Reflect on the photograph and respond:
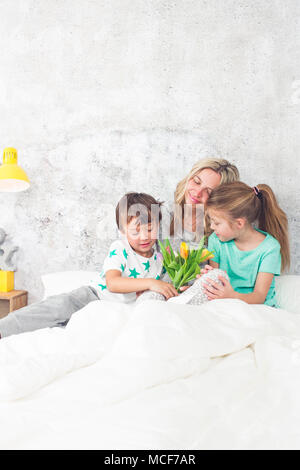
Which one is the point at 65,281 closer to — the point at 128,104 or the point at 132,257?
the point at 132,257

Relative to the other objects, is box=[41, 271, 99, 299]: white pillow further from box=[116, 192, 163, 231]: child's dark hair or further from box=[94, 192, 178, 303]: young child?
box=[116, 192, 163, 231]: child's dark hair

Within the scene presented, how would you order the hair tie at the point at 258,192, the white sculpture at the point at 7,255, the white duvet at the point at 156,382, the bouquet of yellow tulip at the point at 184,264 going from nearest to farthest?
1. the white duvet at the point at 156,382
2. the bouquet of yellow tulip at the point at 184,264
3. the hair tie at the point at 258,192
4. the white sculpture at the point at 7,255

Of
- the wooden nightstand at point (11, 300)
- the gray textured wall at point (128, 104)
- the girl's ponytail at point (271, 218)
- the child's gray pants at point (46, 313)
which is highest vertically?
the gray textured wall at point (128, 104)

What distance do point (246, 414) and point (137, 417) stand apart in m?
0.21

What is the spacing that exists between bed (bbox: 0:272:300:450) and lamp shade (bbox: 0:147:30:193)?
109cm

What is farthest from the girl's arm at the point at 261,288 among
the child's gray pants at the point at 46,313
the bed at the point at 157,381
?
the child's gray pants at the point at 46,313

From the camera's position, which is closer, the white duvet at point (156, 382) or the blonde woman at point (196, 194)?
the white duvet at point (156, 382)

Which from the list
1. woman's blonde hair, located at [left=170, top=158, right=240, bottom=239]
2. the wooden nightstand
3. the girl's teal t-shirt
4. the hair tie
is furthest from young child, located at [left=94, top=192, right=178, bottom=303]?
the wooden nightstand

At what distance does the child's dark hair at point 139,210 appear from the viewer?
1717 mm

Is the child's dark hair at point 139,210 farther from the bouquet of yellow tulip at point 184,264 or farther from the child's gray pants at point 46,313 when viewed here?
the child's gray pants at point 46,313

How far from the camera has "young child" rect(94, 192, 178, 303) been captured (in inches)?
63.1

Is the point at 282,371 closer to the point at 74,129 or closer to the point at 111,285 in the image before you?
the point at 111,285

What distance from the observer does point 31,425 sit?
1.85 ft

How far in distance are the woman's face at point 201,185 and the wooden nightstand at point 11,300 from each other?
1.08 metres
